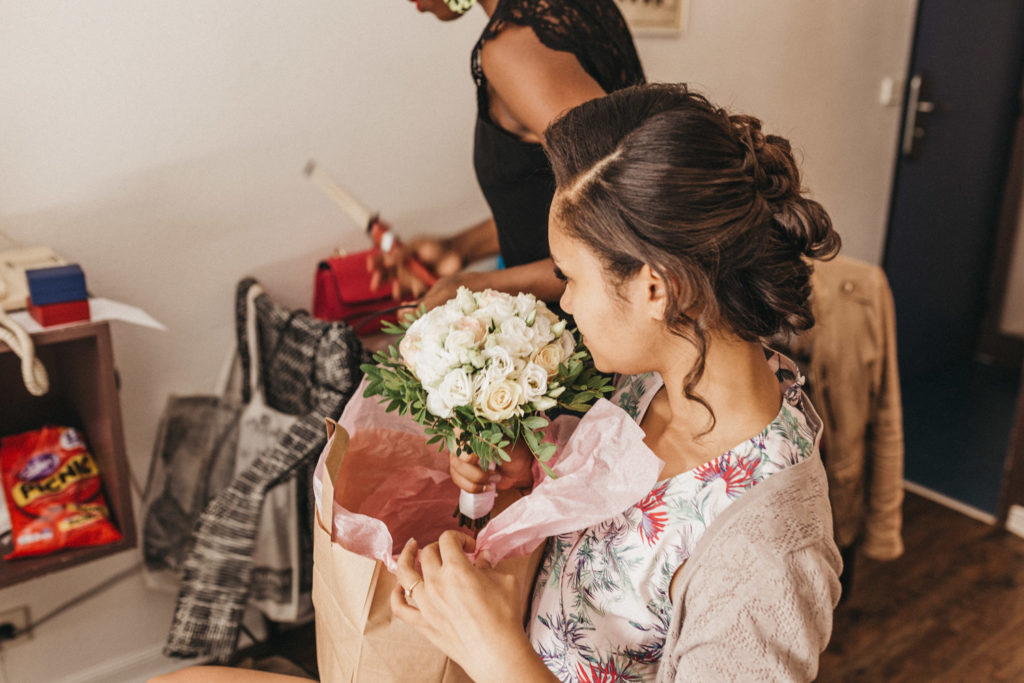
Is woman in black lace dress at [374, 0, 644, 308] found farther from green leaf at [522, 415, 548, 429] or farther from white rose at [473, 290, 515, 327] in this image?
green leaf at [522, 415, 548, 429]

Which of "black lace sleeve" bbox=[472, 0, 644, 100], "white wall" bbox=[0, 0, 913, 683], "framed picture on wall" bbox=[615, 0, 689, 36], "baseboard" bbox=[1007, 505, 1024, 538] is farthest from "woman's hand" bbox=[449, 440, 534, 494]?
"baseboard" bbox=[1007, 505, 1024, 538]

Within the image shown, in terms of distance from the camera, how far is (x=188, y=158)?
181 centimetres

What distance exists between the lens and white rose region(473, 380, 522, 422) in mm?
936

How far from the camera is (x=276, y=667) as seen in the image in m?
2.04

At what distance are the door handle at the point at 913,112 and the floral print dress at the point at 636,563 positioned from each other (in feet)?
9.07

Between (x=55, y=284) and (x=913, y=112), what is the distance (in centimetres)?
322

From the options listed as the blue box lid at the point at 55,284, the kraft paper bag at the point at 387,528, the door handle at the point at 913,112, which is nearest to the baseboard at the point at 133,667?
the blue box lid at the point at 55,284

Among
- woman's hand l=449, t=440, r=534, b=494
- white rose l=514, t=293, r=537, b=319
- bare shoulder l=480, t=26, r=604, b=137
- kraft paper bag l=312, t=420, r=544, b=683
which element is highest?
bare shoulder l=480, t=26, r=604, b=137

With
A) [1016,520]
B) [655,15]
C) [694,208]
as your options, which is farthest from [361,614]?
[1016,520]

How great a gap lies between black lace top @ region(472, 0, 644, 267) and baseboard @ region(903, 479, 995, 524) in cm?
221

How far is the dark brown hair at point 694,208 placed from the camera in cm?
84

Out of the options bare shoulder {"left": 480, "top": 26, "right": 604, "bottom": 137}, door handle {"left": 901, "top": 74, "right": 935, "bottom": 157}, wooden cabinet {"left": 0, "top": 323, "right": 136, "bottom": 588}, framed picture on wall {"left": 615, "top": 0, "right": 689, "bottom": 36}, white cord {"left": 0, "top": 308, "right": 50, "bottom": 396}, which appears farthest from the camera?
door handle {"left": 901, "top": 74, "right": 935, "bottom": 157}

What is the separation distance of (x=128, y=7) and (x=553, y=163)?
1.16 meters

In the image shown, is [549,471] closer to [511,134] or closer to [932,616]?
[511,134]
